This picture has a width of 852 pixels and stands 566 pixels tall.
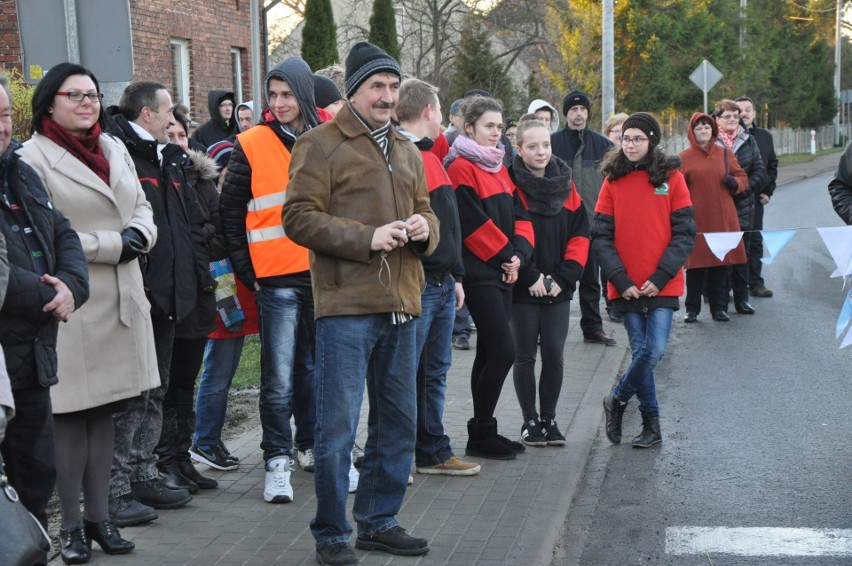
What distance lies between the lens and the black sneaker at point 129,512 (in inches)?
213

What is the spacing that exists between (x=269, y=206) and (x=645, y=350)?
8.49 feet

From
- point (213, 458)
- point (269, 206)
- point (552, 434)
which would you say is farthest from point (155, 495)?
point (552, 434)

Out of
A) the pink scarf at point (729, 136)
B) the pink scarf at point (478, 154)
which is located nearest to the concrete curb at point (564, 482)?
the pink scarf at point (478, 154)

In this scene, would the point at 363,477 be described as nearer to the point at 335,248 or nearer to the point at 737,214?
the point at 335,248

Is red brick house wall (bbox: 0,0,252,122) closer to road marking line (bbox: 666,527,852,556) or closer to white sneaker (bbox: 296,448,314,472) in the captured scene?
white sneaker (bbox: 296,448,314,472)

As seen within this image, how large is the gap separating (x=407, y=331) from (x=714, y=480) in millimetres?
2371

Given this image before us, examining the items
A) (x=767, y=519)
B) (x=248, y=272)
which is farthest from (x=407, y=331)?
(x=767, y=519)

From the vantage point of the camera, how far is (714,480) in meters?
6.39

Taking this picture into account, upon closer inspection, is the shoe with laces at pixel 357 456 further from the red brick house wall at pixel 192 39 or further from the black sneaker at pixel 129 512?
the red brick house wall at pixel 192 39

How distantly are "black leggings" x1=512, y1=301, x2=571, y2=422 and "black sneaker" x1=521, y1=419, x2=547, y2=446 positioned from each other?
0.04m

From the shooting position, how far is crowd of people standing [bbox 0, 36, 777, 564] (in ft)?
15.3

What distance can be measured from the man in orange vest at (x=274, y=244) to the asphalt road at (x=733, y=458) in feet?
5.20

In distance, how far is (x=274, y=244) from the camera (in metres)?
5.87


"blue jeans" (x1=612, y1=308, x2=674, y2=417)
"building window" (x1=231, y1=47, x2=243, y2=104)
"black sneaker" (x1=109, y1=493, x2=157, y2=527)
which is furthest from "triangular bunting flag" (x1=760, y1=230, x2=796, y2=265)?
"building window" (x1=231, y1=47, x2=243, y2=104)
